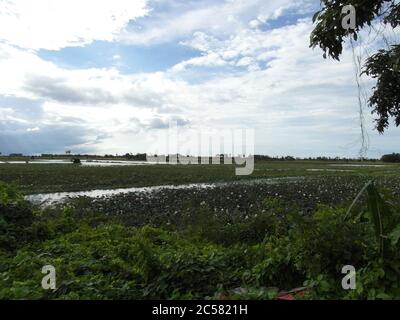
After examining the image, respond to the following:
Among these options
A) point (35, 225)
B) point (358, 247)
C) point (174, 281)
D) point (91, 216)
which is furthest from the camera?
point (91, 216)

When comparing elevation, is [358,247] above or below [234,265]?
above

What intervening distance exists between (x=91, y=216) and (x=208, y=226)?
19.2ft

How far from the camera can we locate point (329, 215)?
472 cm

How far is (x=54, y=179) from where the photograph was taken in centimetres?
2989

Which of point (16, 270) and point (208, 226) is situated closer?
point (16, 270)

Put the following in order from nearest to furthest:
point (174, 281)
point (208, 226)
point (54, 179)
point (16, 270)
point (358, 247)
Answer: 1. point (358, 247)
2. point (174, 281)
3. point (16, 270)
4. point (208, 226)
5. point (54, 179)

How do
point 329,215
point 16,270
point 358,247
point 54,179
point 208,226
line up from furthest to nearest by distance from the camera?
point 54,179 < point 208,226 < point 16,270 < point 329,215 < point 358,247

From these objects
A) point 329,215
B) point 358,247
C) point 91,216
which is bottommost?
point 91,216

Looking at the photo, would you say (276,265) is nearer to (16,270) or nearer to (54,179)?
(16,270)
